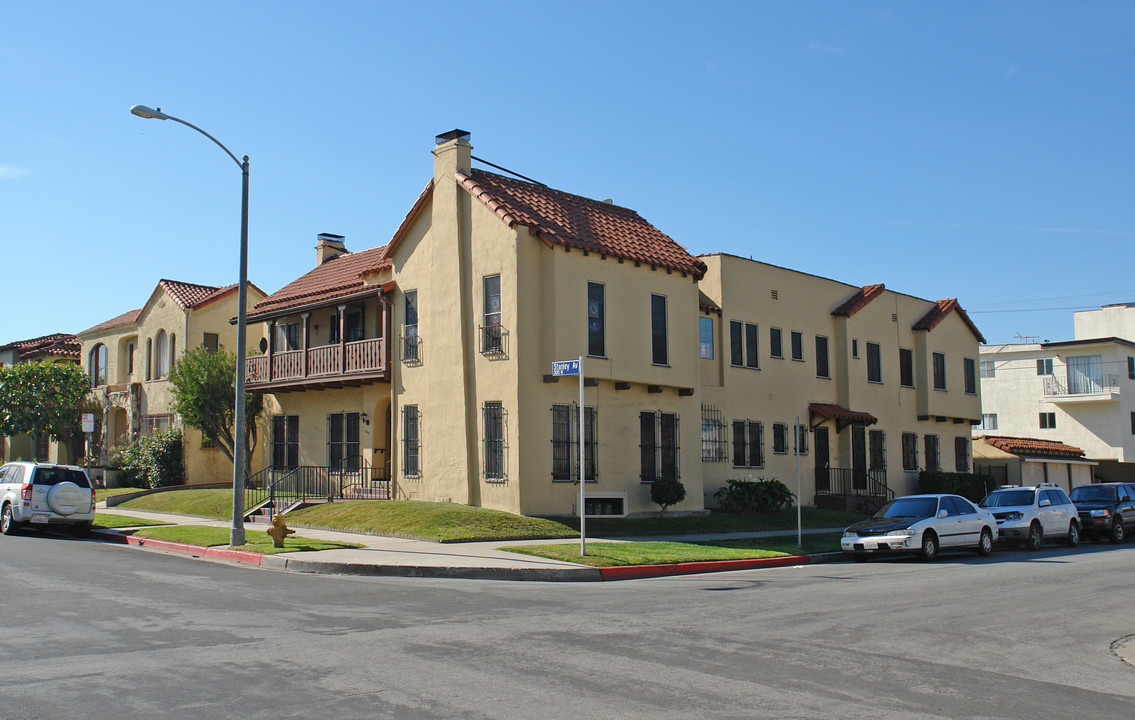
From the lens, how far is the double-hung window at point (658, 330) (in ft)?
85.1

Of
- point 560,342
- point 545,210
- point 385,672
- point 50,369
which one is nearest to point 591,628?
point 385,672

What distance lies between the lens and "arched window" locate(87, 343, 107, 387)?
42375 mm

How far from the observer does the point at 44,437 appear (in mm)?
45625

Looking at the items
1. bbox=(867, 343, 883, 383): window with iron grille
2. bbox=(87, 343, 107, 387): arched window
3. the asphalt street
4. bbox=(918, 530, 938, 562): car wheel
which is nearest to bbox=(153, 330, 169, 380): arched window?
bbox=(87, 343, 107, 387): arched window

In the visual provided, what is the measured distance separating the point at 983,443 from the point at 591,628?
38.4 meters

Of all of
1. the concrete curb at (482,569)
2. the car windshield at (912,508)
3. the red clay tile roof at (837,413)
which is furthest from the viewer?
the red clay tile roof at (837,413)

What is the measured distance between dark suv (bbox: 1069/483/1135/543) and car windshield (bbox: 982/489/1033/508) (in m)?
3.03

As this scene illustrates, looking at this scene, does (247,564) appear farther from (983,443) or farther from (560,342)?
(983,443)

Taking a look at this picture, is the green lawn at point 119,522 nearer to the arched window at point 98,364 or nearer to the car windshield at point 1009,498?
the arched window at point 98,364

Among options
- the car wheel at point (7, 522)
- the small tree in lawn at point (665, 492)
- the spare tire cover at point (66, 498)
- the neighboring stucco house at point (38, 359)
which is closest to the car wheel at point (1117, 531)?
the small tree in lawn at point (665, 492)

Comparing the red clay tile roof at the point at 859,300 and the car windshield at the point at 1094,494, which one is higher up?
the red clay tile roof at the point at 859,300

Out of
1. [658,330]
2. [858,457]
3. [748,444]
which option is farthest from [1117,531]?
[658,330]

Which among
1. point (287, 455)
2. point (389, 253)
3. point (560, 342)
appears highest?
point (389, 253)

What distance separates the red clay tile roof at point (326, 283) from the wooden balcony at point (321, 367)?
5.32ft
